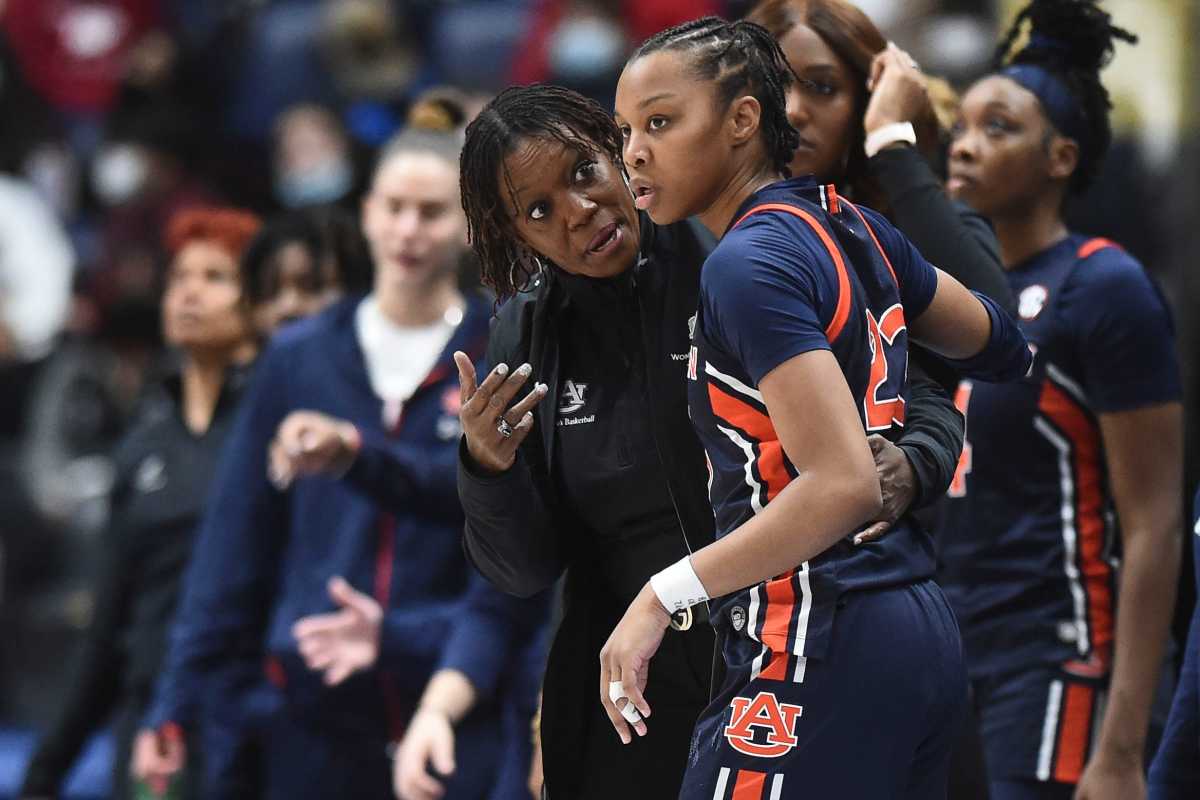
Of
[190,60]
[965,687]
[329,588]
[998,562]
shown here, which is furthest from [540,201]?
[190,60]

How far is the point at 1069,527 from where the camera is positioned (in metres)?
3.64

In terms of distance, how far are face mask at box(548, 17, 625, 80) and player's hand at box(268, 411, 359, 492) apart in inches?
212

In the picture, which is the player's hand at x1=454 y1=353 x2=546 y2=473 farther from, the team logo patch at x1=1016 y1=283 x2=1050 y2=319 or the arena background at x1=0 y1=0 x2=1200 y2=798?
the arena background at x1=0 y1=0 x2=1200 y2=798

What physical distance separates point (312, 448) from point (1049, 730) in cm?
166

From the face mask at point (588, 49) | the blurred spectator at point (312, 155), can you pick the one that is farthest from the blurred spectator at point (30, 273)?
the face mask at point (588, 49)

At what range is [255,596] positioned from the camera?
470 cm

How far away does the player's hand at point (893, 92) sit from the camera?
332 cm

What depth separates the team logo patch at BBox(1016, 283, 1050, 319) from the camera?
3664 mm

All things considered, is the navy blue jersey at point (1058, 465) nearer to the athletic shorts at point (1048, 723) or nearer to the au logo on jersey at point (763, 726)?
the athletic shorts at point (1048, 723)

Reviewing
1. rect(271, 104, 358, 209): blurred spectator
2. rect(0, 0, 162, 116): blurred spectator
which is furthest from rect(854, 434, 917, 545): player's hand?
rect(0, 0, 162, 116): blurred spectator

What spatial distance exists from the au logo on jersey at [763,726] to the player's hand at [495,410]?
0.64 m

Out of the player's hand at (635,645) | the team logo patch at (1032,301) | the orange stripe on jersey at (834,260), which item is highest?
the orange stripe on jersey at (834,260)

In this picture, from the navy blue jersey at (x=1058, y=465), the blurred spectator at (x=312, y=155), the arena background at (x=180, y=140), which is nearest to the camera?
the navy blue jersey at (x=1058, y=465)

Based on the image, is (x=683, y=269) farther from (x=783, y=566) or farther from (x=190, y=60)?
(x=190, y=60)
